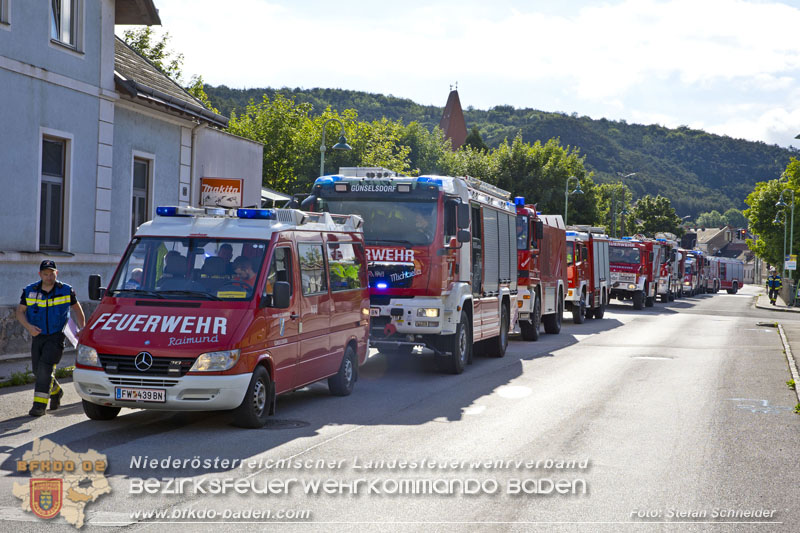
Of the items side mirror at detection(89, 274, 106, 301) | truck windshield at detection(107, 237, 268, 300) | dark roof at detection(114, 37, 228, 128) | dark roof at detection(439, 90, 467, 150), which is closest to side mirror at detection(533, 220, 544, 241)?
dark roof at detection(114, 37, 228, 128)

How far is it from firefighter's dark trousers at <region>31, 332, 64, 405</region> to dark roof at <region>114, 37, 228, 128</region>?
8726 mm

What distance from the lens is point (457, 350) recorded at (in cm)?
1460

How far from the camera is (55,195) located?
53.6ft

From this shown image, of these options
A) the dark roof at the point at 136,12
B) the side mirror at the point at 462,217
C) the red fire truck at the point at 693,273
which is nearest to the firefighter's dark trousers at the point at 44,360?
the side mirror at the point at 462,217

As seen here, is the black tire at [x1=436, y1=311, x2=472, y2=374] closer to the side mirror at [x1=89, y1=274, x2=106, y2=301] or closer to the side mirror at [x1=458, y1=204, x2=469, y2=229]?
the side mirror at [x1=458, y1=204, x2=469, y2=229]

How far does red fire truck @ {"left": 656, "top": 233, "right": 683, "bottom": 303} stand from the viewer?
48.7m

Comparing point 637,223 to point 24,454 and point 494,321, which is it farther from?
point 24,454

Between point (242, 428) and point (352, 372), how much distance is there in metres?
3.11

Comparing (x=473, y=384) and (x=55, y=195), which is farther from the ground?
(x=55, y=195)

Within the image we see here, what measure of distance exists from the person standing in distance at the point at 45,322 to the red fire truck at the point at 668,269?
3987cm

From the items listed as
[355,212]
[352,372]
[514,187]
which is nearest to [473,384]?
[352,372]

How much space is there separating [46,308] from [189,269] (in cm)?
168

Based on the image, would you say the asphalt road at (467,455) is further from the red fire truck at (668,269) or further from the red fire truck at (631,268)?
the red fire truck at (668,269)

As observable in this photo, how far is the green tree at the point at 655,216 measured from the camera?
103 m
